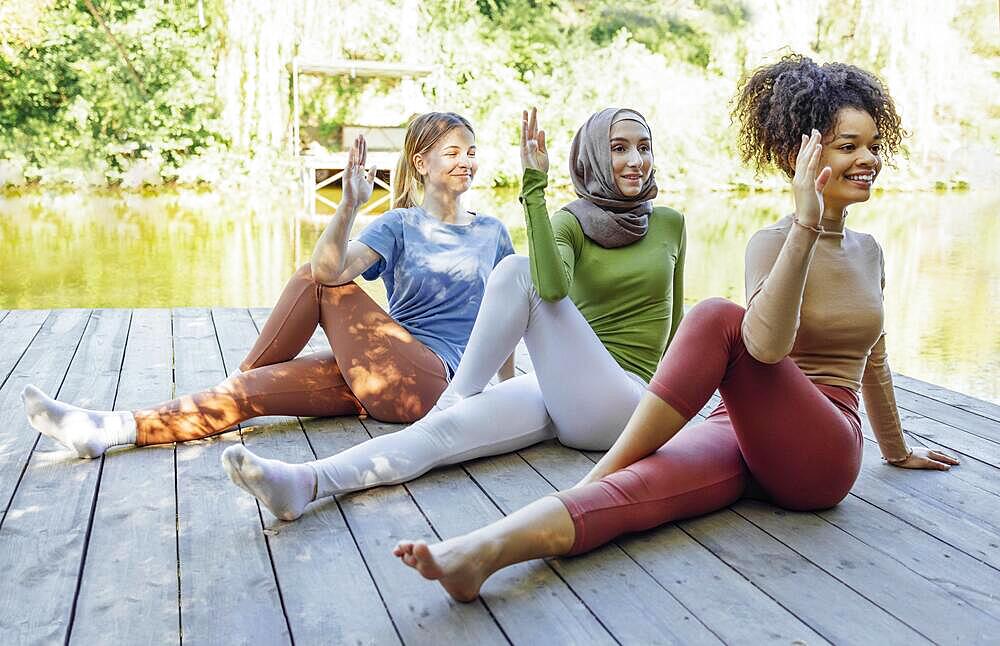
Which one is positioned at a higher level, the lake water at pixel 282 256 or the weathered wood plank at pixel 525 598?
the weathered wood plank at pixel 525 598

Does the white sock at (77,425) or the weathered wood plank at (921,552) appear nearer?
the weathered wood plank at (921,552)

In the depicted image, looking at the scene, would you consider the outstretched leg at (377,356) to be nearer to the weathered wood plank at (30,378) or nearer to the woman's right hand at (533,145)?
the woman's right hand at (533,145)

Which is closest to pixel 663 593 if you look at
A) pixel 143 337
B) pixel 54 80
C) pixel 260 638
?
pixel 260 638

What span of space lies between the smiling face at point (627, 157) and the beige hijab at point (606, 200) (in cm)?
1

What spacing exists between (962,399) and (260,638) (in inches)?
92.4

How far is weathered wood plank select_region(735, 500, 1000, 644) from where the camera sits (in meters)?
1.53

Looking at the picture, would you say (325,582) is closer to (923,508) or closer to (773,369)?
(773,369)

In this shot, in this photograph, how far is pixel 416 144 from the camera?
2.58m

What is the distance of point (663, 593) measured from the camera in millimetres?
1620

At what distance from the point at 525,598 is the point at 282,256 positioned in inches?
354

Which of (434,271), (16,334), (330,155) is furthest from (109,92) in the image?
(434,271)

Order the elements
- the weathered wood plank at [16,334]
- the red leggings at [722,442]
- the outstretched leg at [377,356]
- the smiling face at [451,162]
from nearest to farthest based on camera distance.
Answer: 1. the red leggings at [722,442]
2. the outstretched leg at [377,356]
3. the smiling face at [451,162]
4. the weathered wood plank at [16,334]

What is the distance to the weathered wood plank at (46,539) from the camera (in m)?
1.50

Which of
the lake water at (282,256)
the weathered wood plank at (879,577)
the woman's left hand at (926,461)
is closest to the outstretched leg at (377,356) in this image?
the weathered wood plank at (879,577)
